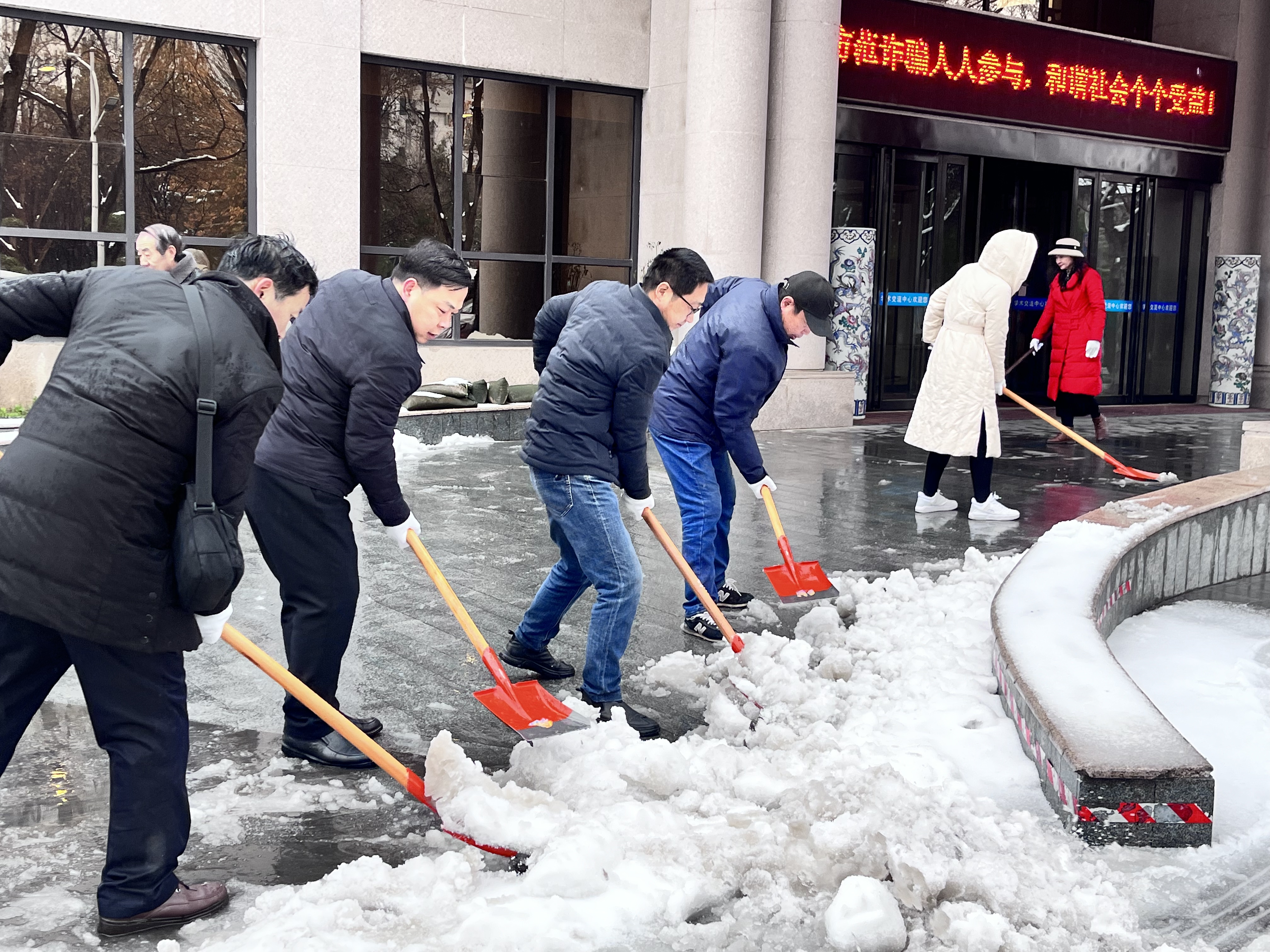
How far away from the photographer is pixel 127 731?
2939 mm

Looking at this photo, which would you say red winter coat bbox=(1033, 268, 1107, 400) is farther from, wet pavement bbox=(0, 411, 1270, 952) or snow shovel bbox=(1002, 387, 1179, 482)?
snow shovel bbox=(1002, 387, 1179, 482)

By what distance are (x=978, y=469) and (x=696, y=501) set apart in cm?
356

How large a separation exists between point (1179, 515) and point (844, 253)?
8.37 metres

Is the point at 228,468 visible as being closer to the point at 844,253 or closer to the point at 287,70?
the point at 287,70

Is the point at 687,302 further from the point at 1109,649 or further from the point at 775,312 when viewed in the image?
the point at 1109,649

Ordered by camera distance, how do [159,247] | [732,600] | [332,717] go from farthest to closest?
[159,247] → [732,600] → [332,717]

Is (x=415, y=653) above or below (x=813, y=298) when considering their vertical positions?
below

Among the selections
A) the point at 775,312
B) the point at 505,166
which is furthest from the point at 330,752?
the point at 505,166

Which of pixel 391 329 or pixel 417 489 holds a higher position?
pixel 391 329

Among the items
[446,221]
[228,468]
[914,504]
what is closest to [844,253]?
[446,221]

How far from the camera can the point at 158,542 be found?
2.90 m

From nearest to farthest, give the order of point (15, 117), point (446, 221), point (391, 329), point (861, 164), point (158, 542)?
point (158, 542) < point (391, 329) < point (15, 117) < point (446, 221) < point (861, 164)

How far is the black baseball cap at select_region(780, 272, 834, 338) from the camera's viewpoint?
5.54 m

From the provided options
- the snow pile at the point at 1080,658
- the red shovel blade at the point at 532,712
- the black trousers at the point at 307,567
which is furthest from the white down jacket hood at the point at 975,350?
the black trousers at the point at 307,567
